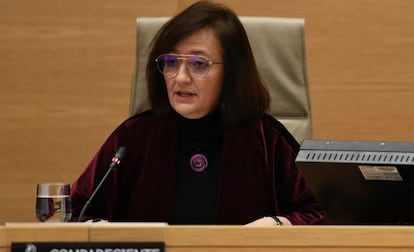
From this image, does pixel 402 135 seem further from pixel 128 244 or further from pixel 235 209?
pixel 128 244

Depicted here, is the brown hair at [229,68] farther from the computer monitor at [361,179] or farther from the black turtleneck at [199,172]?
the computer monitor at [361,179]

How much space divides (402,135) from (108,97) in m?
1.11

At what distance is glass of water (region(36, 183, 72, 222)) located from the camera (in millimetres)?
1549

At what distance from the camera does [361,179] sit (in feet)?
4.07

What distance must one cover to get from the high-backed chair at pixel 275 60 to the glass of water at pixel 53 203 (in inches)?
25.4

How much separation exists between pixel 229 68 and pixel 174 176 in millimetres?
322

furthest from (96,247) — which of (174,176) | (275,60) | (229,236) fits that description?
(275,60)

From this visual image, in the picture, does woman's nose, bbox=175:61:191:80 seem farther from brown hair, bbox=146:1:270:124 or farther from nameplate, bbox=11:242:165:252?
nameplate, bbox=11:242:165:252

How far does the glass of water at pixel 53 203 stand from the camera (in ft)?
5.08

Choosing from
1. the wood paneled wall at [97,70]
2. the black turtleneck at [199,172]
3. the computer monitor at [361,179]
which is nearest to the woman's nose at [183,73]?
the black turtleneck at [199,172]

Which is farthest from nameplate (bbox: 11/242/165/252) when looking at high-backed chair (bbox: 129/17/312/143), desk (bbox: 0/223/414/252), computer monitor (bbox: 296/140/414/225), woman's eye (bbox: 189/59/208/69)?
high-backed chair (bbox: 129/17/312/143)

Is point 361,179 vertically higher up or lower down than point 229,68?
lower down

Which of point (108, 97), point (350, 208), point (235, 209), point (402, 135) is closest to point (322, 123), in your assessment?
point (402, 135)

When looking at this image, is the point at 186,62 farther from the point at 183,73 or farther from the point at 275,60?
the point at 275,60
